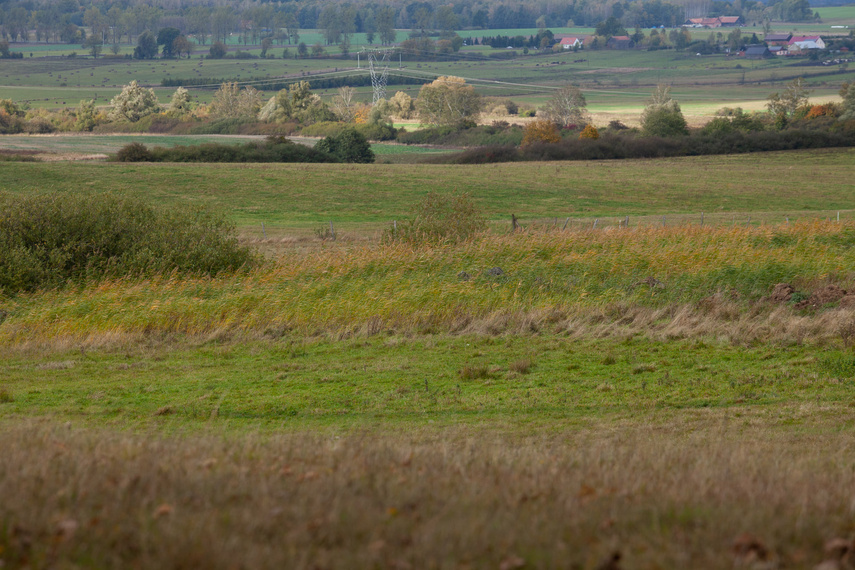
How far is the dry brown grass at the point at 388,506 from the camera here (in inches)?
191

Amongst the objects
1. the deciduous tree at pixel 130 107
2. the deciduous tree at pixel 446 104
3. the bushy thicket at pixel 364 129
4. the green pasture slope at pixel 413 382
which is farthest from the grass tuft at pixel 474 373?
the deciduous tree at pixel 130 107

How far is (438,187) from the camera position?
6769 centimetres

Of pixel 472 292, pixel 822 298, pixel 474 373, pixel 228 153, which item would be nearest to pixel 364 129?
pixel 228 153

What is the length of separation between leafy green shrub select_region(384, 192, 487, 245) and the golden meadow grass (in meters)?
2.04

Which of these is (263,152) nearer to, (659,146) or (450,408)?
(659,146)

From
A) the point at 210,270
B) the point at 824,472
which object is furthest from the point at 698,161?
the point at 824,472

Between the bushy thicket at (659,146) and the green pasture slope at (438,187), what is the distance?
13948mm

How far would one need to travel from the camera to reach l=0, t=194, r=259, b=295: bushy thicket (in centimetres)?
2358

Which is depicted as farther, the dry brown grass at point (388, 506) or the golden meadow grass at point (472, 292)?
the golden meadow grass at point (472, 292)

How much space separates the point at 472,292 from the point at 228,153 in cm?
7164

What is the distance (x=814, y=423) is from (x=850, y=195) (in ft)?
205

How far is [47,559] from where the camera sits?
468cm

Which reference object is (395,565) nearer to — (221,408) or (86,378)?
(221,408)

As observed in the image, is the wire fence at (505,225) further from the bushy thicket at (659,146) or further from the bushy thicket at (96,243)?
the bushy thicket at (659,146)
